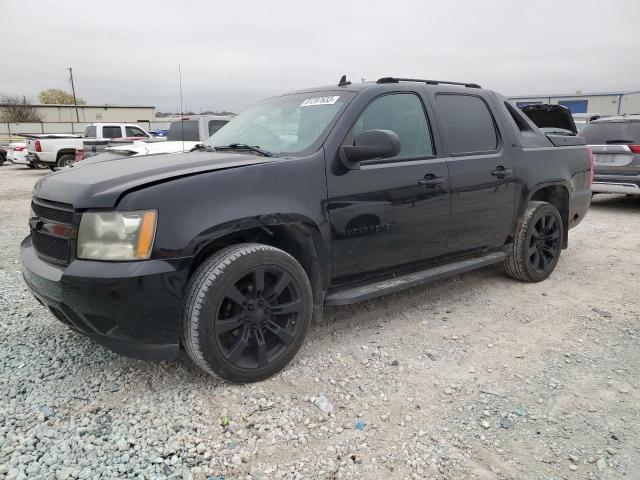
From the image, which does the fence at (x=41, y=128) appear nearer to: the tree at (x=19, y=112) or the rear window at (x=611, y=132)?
the tree at (x=19, y=112)

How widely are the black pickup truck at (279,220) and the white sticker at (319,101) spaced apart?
0.02m

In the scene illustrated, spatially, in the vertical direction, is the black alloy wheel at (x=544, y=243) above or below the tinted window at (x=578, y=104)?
below

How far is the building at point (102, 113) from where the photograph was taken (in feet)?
167

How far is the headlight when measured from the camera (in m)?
2.46

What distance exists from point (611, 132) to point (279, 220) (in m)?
8.00

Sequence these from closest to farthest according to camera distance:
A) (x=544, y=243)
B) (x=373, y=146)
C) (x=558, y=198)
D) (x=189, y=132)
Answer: (x=373, y=146) < (x=544, y=243) < (x=558, y=198) < (x=189, y=132)

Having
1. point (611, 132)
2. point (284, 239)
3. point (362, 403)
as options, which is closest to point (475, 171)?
point (284, 239)

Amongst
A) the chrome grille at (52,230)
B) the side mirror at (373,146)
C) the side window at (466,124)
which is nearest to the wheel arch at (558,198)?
the side window at (466,124)

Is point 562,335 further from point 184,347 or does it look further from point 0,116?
point 0,116

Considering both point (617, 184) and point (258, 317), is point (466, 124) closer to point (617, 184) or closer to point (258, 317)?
point (258, 317)

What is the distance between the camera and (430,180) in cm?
358

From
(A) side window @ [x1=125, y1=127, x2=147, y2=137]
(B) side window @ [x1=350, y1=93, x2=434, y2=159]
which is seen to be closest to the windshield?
(B) side window @ [x1=350, y1=93, x2=434, y2=159]

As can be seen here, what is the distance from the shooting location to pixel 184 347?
2738mm

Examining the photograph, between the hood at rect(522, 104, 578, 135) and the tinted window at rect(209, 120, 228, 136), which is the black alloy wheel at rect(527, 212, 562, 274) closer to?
the hood at rect(522, 104, 578, 135)
